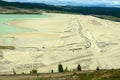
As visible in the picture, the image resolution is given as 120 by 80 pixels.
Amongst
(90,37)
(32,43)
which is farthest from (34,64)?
(90,37)

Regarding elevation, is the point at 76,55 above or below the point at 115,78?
below

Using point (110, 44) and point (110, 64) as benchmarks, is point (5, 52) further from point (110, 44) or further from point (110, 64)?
point (110, 44)

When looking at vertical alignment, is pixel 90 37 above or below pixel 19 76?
below

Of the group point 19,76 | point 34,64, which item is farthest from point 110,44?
point 19,76

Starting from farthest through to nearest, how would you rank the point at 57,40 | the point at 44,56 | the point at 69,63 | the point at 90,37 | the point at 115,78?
the point at 90,37 < the point at 57,40 < the point at 44,56 < the point at 69,63 < the point at 115,78

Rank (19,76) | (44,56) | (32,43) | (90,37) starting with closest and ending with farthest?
(19,76)
(44,56)
(32,43)
(90,37)

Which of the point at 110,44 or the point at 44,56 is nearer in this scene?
the point at 44,56

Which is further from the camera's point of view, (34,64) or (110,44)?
(110,44)

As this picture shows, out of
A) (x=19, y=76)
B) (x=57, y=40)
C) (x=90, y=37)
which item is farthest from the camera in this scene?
(x=90, y=37)

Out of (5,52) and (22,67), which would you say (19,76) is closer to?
(22,67)

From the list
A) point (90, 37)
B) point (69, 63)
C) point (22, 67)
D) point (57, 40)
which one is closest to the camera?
point (22, 67)
